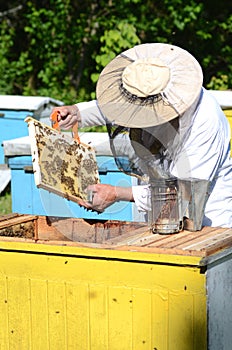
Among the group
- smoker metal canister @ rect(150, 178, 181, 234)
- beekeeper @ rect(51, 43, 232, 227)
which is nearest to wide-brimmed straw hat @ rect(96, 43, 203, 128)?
beekeeper @ rect(51, 43, 232, 227)

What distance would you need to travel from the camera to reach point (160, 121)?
3070mm

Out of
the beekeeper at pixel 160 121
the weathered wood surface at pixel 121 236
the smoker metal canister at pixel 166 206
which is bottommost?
the weathered wood surface at pixel 121 236

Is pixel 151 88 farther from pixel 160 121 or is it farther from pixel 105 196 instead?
pixel 105 196

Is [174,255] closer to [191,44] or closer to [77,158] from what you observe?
[77,158]

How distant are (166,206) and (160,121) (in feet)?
1.07

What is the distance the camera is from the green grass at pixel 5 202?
740 cm

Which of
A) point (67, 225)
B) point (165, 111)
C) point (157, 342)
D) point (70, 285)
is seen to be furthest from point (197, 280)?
point (67, 225)

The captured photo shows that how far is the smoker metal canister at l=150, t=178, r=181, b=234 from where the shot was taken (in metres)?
3.00

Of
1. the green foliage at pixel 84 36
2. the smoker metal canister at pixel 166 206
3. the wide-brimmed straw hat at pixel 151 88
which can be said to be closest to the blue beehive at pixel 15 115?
the green foliage at pixel 84 36

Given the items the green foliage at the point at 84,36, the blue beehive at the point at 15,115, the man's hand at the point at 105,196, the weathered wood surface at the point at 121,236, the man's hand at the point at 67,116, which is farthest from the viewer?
the green foliage at the point at 84,36

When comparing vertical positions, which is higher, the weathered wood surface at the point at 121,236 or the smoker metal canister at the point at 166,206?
the smoker metal canister at the point at 166,206

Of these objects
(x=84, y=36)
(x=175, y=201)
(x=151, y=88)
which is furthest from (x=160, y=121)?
(x=84, y=36)

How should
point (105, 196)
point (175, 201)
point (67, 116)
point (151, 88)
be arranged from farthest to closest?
point (67, 116), point (105, 196), point (151, 88), point (175, 201)

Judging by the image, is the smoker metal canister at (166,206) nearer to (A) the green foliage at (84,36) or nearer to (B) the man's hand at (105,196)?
(B) the man's hand at (105,196)
